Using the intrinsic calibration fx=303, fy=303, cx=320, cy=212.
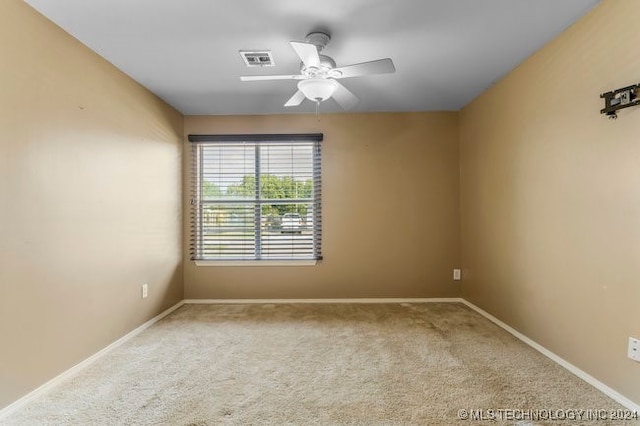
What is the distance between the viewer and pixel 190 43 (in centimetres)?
224

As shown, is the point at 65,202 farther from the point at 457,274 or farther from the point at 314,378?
Result: the point at 457,274

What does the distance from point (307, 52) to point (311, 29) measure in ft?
1.31

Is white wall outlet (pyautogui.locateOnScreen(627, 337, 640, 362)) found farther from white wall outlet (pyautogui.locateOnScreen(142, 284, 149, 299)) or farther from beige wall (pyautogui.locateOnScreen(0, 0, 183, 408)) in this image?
white wall outlet (pyautogui.locateOnScreen(142, 284, 149, 299))

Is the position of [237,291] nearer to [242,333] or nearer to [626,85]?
[242,333]

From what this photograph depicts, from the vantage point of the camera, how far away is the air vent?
2.35 metres

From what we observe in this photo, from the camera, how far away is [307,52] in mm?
1793

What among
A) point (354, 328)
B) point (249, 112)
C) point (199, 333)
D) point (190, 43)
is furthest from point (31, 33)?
point (354, 328)

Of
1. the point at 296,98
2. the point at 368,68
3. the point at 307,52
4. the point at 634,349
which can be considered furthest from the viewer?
the point at 296,98

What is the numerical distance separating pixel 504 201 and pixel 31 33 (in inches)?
150

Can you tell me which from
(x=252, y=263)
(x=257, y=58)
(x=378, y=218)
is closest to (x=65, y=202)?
(x=257, y=58)

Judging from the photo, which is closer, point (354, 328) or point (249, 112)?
point (354, 328)

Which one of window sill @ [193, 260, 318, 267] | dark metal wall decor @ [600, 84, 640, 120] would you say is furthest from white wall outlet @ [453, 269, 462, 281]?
dark metal wall decor @ [600, 84, 640, 120]

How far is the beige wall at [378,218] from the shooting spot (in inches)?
147

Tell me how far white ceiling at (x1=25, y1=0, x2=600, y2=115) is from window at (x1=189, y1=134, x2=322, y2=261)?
0.91m
